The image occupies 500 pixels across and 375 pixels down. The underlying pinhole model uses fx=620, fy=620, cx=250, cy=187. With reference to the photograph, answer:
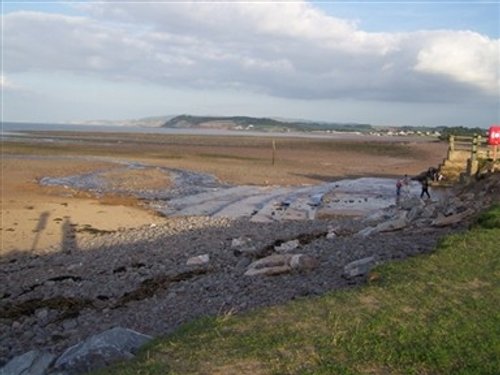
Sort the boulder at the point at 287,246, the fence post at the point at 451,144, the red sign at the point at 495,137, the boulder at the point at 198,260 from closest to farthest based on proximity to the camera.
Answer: the boulder at the point at 198,260 < the boulder at the point at 287,246 < the red sign at the point at 495,137 < the fence post at the point at 451,144

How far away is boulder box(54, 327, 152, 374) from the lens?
6.55 m

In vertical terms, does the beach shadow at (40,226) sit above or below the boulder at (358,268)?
below

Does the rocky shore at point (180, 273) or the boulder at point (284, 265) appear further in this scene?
the boulder at point (284, 265)

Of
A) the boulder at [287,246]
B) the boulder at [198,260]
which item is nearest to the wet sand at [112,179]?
the boulder at [198,260]

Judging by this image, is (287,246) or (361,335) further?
(287,246)

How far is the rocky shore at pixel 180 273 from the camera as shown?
9688 millimetres

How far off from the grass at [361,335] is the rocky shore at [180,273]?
1.48m

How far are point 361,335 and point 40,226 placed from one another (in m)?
16.6

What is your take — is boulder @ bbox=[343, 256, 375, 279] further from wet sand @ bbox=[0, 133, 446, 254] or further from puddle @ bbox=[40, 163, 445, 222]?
puddle @ bbox=[40, 163, 445, 222]

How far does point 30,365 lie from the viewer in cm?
726

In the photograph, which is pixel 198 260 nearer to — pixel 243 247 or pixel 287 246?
pixel 243 247

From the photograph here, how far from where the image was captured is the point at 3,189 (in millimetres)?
29578

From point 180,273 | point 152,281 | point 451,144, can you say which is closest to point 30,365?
point 152,281

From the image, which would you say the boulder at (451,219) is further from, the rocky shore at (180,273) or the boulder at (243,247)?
the boulder at (243,247)
